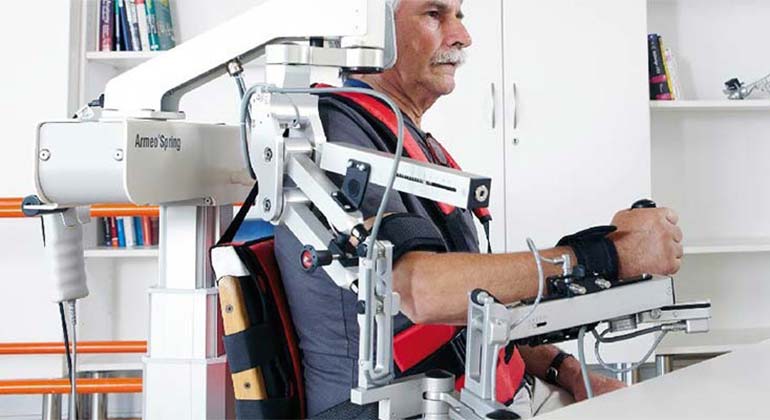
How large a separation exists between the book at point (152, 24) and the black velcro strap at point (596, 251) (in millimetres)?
2201

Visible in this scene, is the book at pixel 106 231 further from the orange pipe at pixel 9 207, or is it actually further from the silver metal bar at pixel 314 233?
the silver metal bar at pixel 314 233

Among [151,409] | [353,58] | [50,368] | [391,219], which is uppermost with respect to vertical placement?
[353,58]

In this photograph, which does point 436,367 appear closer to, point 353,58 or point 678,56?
point 353,58

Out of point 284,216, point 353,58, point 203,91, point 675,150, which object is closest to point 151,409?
point 284,216

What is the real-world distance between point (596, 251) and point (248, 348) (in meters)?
0.51

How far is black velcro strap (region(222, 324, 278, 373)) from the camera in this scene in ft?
4.31

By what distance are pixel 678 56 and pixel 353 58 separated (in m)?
2.62

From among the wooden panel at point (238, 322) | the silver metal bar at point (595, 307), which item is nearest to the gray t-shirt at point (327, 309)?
the wooden panel at point (238, 322)

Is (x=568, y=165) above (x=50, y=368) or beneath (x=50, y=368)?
above

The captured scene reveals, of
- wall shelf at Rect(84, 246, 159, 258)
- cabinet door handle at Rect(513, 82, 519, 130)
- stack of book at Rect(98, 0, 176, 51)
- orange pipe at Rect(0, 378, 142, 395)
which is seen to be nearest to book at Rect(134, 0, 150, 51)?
Answer: stack of book at Rect(98, 0, 176, 51)

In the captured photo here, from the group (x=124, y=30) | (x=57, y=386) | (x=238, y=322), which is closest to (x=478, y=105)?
(x=124, y=30)

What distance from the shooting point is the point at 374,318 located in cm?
104

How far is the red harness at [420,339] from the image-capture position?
4.34ft

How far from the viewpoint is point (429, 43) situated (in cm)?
189
